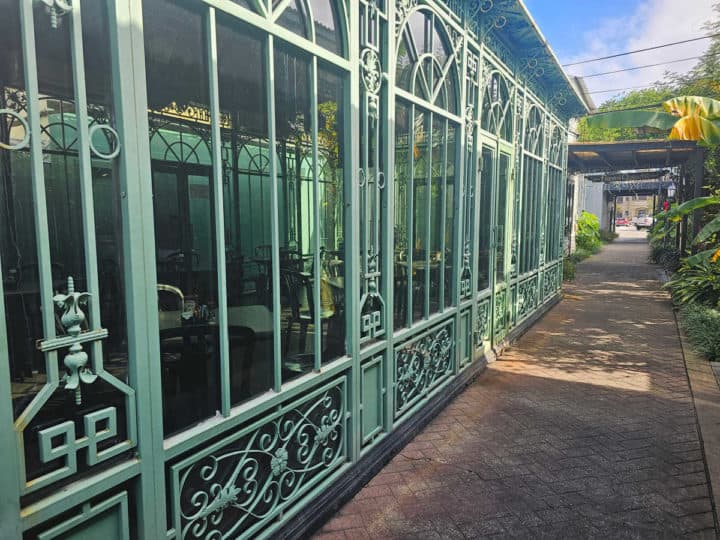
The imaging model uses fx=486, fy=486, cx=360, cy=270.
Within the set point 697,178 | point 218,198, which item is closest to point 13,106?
point 218,198

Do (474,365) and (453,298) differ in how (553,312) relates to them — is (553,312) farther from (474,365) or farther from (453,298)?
(453,298)

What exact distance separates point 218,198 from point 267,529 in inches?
68.8

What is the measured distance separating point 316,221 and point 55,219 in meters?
1.48

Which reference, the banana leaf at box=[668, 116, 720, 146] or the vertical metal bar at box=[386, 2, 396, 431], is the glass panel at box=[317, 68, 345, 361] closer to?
the vertical metal bar at box=[386, 2, 396, 431]

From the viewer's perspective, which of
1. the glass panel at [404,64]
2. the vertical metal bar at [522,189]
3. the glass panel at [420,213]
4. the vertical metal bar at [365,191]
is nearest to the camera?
the vertical metal bar at [365,191]

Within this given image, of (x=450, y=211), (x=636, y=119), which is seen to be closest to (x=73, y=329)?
(x=450, y=211)

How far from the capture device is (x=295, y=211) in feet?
9.26

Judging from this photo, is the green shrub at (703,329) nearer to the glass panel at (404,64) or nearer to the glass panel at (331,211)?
the glass panel at (404,64)

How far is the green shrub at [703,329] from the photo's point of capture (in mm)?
6250

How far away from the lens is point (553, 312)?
973 cm

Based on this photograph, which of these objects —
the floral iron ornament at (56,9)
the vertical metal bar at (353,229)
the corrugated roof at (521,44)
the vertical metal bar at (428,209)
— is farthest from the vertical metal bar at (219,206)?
the corrugated roof at (521,44)

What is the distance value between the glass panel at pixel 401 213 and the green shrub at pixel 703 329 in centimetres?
471

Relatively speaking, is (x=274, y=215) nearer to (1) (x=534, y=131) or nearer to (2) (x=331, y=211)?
(2) (x=331, y=211)

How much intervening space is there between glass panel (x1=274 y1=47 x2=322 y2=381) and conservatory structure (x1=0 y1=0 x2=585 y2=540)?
0.01 meters
